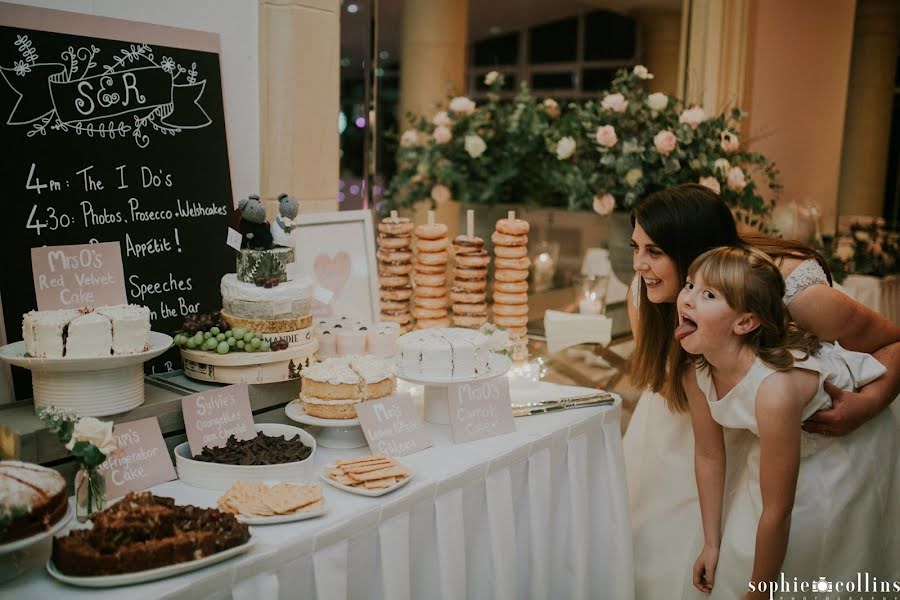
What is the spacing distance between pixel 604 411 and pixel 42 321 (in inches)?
64.9

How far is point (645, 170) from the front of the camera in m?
3.99

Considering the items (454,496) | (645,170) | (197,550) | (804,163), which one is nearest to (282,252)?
(454,496)

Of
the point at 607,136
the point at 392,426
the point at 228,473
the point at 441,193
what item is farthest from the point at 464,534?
the point at 441,193

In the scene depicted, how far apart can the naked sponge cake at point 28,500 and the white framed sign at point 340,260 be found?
1157mm

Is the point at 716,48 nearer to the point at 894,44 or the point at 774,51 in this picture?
the point at 774,51

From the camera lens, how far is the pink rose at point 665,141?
12.4 feet

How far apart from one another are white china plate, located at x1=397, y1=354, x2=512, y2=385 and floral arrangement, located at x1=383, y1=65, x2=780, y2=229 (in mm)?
1770

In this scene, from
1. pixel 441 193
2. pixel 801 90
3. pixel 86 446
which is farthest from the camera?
pixel 801 90

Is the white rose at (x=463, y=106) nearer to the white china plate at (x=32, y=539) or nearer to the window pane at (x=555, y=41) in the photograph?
the white china plate at (x=32, y=539)

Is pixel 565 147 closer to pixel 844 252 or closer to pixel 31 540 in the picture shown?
pixel 844 252

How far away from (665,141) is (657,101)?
28 centimetres

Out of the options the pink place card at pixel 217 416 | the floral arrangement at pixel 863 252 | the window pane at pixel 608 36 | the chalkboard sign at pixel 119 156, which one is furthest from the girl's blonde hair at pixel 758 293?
the window pane at pixel 608 36

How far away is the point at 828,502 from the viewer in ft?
7.60

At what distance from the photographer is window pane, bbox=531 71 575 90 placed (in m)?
10.9
